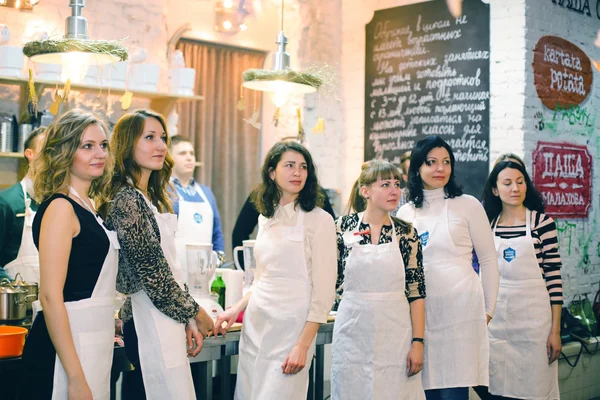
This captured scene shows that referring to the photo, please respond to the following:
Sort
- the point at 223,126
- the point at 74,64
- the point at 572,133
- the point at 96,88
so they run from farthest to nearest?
the point at 223,126 < the point at 572,133 < the point at 96,88 < the point at 74,64

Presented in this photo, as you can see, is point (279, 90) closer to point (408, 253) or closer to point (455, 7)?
point (408, 253)

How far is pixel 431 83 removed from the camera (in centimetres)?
555

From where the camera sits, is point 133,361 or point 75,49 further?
point 75,49

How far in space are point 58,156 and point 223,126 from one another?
4135mm

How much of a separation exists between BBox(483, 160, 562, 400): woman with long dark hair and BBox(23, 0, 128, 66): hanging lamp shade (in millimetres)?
2048

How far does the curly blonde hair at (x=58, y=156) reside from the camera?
233 cm

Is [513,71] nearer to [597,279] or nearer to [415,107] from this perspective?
[415,107]

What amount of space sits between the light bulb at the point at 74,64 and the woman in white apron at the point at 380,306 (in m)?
1.38

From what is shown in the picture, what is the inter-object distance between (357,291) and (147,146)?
1085 mm

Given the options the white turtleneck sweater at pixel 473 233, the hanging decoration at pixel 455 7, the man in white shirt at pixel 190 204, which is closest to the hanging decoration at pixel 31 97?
the man in white shirt at pixel 190 204

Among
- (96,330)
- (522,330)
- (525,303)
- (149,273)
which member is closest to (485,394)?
(522,330)

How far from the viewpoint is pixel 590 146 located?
5398 millimetres

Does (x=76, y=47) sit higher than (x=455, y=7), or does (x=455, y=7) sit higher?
(x=455, y=7)

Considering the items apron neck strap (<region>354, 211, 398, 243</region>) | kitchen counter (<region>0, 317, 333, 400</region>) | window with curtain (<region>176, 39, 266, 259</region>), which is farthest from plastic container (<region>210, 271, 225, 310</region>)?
window with curtain (<region>176, 39, 266, 259</region>)
